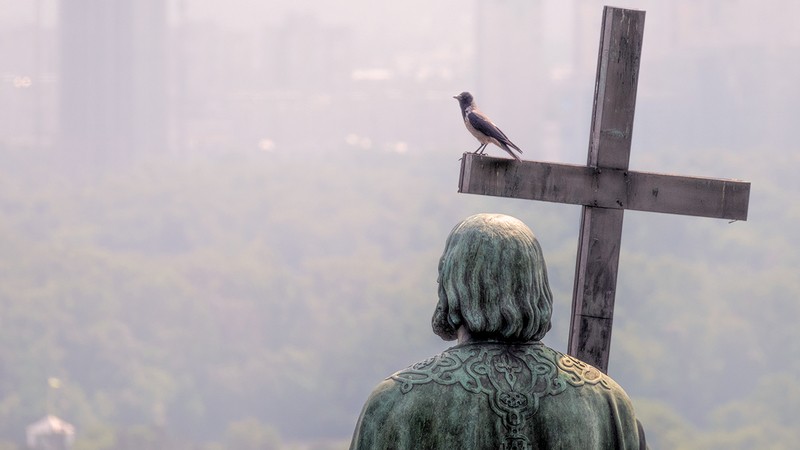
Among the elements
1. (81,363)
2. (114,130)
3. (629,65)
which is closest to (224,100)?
(114,130)

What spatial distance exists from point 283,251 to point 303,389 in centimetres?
2511

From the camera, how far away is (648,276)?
314 ft

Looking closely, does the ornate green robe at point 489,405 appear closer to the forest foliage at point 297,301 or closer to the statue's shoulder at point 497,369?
the statue's shoulder at point 497,369

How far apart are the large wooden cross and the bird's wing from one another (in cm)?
199

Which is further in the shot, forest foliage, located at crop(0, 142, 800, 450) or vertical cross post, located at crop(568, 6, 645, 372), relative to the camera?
forest foliage, located at crop(0, 142, 800, 450)

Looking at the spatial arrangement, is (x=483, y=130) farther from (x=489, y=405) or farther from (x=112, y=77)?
(x=112, y=77)

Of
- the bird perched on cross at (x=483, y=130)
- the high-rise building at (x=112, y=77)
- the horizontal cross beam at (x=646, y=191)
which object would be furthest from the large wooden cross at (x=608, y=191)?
the high-rise building at (x=112, y=77)

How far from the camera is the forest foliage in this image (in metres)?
91.0

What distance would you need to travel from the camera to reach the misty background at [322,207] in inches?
3740

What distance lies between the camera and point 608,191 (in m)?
6.47

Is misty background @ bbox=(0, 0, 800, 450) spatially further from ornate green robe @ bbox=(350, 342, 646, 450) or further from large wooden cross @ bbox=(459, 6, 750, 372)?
ornate green robe @ bbox=(350, 342, 646, 450)

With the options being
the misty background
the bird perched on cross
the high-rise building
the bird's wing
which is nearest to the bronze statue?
the bird perched on cross

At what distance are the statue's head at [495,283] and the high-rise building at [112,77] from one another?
5054 inches

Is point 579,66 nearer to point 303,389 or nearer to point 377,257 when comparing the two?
point 377,257
